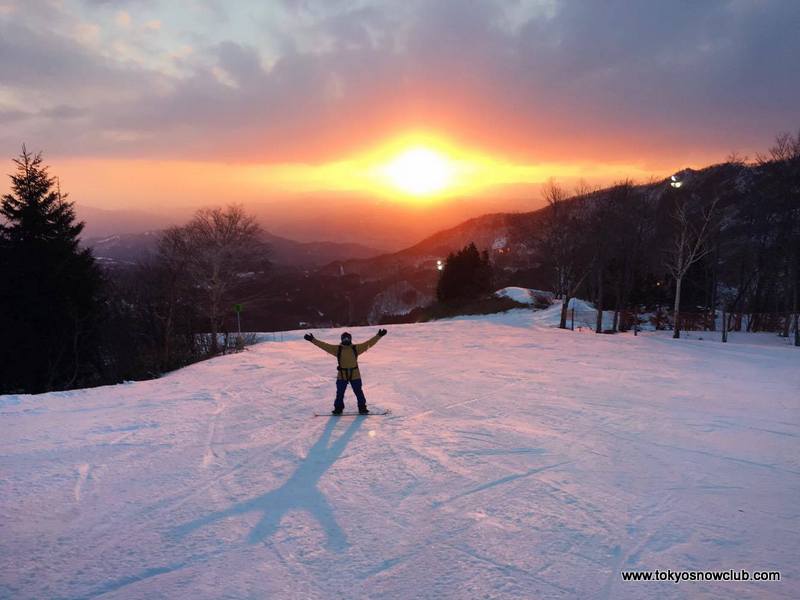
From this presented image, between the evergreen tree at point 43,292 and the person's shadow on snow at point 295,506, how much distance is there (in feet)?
60.7

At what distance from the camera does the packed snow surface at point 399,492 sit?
4.10 meters

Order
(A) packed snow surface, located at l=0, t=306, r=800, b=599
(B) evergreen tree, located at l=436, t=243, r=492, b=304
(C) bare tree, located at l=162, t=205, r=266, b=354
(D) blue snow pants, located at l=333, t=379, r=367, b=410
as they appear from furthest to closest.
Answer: (B) evergreen tree, located at l=436, t=243, r=492, b=304 < (C) bare tree, located at l=162, t=205, r=266, b=354 < (D) blue snow pants, located at l=333, t=379, r=367, b=410 < (A) packed snow surface, located at l=0, t=306, r=800, b=599

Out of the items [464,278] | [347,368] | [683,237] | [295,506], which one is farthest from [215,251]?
[464,278]

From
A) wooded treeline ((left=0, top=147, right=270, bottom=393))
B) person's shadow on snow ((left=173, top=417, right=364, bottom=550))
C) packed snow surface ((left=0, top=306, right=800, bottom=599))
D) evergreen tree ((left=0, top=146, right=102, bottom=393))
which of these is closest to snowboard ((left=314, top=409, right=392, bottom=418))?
packed snow surface ((left=0, top=306, right=800, bottom=599))

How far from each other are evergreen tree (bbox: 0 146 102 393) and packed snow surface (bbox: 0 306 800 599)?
1292 cm

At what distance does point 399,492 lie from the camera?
5.67 meters

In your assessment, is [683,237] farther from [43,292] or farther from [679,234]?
[43,292]

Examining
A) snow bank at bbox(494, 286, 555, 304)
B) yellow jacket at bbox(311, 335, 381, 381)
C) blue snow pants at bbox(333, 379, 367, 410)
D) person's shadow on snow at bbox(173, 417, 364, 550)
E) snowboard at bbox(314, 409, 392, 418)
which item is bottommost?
person's shadow on snow at bbox(173, 417, 364, 550)

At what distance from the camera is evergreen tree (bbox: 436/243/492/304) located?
166 feet

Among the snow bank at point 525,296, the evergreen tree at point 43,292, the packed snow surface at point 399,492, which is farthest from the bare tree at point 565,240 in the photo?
the evergreen tree at point 43,292

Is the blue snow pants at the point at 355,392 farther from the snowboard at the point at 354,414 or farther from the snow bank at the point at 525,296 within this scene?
the snow bank at the point at 525,296

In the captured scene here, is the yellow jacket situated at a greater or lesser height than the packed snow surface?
greater

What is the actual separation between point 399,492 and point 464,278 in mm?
46010

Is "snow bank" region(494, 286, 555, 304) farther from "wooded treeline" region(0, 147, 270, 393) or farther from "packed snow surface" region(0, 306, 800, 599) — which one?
"packed snow surface" region(0, 306, 800, 599)
